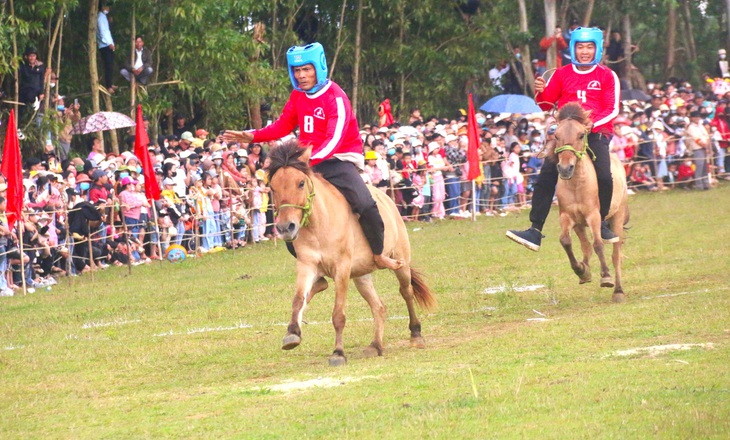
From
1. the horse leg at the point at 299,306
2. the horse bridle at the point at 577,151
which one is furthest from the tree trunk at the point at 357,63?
the horse leg at the point at 299,306

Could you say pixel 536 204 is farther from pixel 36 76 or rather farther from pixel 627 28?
pixel 627 28

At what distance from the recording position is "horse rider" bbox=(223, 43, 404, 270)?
1155 centimetres

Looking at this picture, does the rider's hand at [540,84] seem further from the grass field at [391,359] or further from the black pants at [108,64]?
the black pants at [108,64]

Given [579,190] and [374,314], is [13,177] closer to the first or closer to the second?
[579,190]

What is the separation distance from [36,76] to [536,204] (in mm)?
13436

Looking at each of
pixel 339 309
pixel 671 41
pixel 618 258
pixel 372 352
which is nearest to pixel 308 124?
pixel 339 309

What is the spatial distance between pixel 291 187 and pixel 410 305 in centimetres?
229

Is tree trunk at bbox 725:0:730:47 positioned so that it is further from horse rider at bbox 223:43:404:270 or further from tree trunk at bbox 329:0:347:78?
horse rider at bbox 223:43:404:270

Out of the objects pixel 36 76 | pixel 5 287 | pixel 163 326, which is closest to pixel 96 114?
pixel 36 76

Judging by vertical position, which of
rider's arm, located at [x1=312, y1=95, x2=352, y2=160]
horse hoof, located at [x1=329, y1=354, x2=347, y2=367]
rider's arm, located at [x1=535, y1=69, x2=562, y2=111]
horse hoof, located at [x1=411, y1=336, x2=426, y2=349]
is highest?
rider's arm, located at [x1=535, y1=69, x2=562, y2=111]

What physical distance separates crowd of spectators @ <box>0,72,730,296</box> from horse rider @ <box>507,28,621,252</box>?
69cm

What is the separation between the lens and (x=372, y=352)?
11.7 m

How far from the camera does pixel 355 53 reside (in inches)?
1481

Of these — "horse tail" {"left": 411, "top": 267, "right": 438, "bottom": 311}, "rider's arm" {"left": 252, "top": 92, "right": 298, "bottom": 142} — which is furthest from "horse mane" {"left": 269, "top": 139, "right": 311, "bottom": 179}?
"horse tail" {"left": 411, "top": 267, "right": 438, "bottom": 311}
